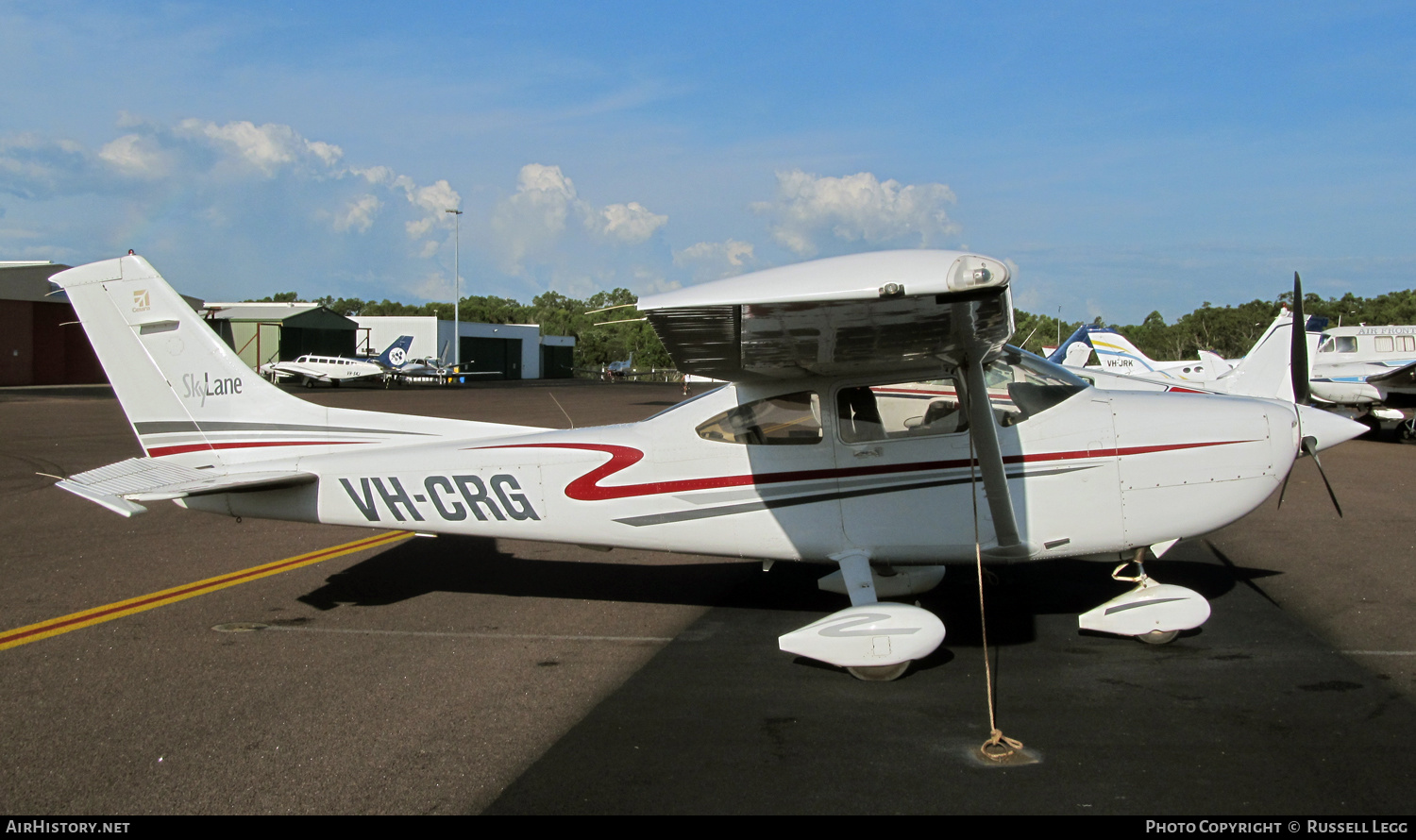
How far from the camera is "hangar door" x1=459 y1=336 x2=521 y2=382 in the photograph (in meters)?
77.1

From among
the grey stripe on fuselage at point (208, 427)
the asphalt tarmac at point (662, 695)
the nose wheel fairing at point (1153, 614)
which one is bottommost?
the asphalt tarmac at point (662, 695)

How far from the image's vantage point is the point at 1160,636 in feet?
18.1

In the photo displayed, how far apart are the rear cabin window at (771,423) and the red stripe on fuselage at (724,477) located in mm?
224

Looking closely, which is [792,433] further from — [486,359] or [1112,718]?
[486,359]

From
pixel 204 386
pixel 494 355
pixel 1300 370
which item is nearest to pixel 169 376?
pixel 204 386

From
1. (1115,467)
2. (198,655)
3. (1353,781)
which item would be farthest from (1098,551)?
(198,655)

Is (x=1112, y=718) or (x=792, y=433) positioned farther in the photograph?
(x=792, y=433)

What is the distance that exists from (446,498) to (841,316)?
3233 millimetres

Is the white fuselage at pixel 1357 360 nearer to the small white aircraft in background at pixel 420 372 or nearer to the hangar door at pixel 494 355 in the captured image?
the small white aircraft in background at pixel 420 372

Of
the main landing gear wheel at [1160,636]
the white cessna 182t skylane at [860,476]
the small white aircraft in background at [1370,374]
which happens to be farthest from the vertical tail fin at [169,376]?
the small white aircraft in background at [1370,374]

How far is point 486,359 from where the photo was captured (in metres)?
79.2

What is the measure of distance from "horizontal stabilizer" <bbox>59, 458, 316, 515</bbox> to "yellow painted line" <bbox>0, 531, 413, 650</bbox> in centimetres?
83

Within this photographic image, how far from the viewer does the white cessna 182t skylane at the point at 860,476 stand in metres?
5.11

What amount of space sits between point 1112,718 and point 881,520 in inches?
68.1
